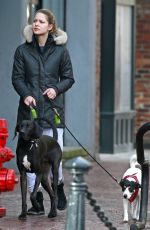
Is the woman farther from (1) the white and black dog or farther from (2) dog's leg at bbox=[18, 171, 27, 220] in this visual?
(1) the white and black dog

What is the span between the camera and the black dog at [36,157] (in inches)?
428

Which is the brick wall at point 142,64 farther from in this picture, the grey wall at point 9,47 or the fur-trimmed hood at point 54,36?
the fur-trimmed hood at point 54,36

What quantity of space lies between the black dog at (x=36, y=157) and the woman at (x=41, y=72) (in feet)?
0.95

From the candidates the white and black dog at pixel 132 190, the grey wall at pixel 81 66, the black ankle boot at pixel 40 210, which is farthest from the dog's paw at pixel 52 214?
the grey wall at pixel 81 66

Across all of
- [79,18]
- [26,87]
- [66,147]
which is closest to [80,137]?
[66,147]

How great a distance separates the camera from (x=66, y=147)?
18.4 meters

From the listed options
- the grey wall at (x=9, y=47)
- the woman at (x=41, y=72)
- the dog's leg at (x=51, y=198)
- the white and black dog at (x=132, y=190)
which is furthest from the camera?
the grey wall at (x=9, y=47)

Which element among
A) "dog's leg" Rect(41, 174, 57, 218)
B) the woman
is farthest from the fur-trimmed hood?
"dog's leg" Rect(41, 174, 57, 218)

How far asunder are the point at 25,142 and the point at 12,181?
535mm

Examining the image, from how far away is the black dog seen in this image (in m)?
10.9

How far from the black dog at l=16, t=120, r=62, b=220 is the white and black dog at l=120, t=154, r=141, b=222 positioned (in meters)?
0.77

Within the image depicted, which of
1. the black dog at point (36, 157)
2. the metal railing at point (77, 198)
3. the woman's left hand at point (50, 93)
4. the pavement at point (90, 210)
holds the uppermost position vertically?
the woman's left hand at point (50, 93)

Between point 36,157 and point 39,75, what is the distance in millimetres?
940

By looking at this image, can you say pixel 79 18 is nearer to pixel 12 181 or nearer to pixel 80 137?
pixel 80 137
